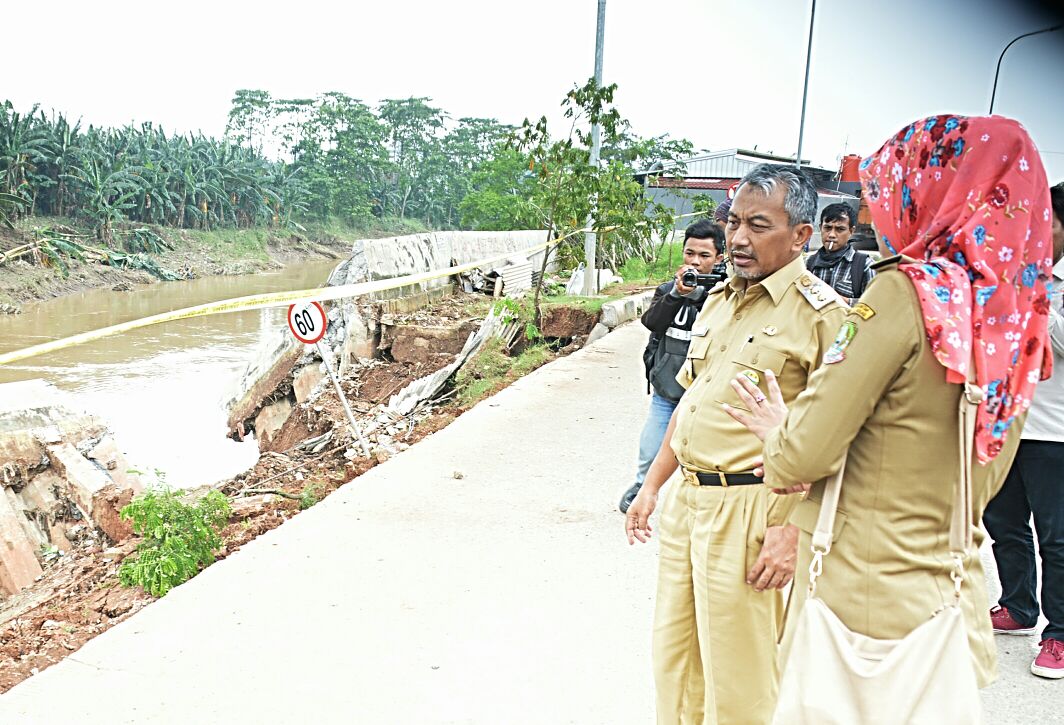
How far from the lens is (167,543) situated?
399 cm

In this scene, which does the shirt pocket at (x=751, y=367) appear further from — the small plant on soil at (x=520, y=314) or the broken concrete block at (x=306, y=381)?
the small plant on soil at (x=520, y=314)

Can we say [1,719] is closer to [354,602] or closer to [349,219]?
[354,602]

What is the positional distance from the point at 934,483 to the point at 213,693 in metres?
2.34

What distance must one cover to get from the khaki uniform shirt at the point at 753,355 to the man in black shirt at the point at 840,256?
3.05 m

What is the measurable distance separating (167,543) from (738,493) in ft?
9.74

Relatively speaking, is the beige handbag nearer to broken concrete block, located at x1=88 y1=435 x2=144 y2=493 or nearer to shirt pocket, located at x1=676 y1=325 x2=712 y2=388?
shirt pocket, located at x1=676 y1=325 x2=712 y2=388

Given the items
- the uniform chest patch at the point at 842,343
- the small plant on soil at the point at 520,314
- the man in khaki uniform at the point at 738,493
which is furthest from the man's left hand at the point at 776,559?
the small plant on soil at the point at 520,314

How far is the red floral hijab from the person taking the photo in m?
1.40

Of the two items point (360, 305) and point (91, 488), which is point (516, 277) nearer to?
point (360, 305)

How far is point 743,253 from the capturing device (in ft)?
7.24

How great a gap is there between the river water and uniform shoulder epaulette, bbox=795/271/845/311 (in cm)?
554

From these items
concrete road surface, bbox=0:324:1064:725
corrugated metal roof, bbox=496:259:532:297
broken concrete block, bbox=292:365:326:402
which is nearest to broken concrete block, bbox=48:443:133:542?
concrete road surface, bbox=0:324:1064:725

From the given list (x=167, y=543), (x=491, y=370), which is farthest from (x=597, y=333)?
(x=167, y=543)

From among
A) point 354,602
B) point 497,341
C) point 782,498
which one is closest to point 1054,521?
point 782,498
